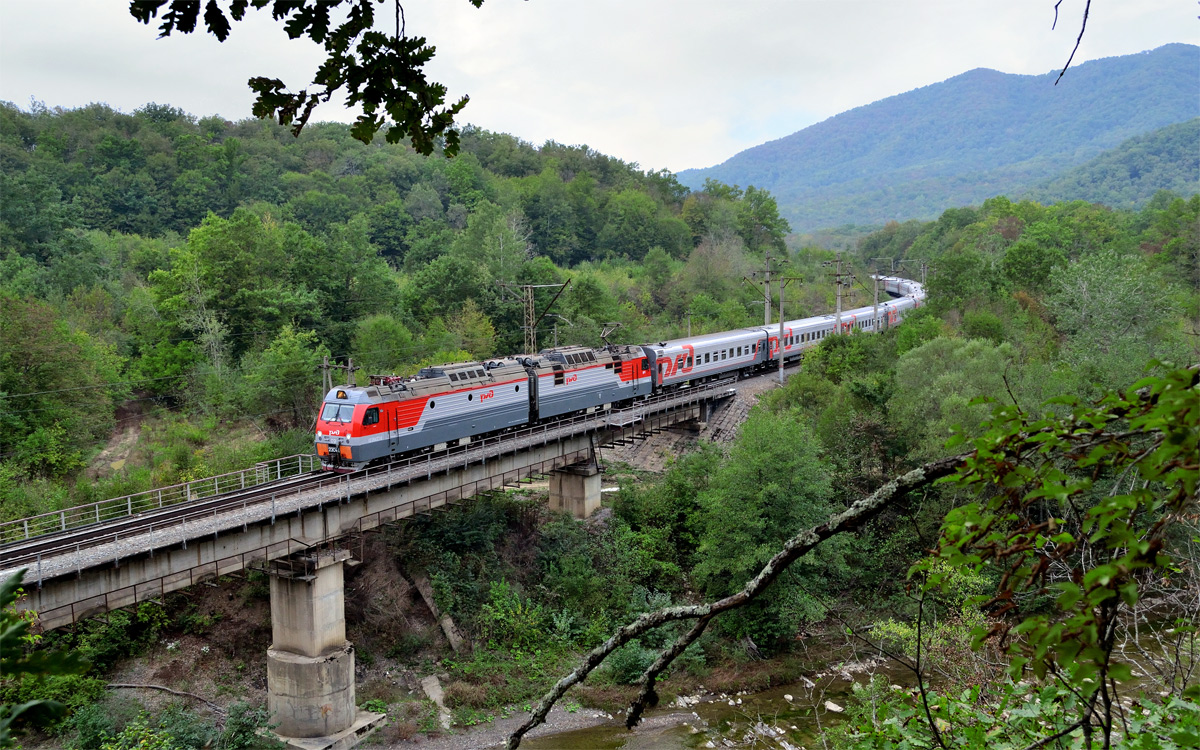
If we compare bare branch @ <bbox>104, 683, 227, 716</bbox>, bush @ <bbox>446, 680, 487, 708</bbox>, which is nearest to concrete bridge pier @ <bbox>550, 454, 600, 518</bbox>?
bush @ <bbox>446, 680, 487, 708</bbox>

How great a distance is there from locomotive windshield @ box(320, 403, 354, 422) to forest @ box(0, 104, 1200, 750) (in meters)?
6.92

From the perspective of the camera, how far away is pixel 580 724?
24875 millimetres

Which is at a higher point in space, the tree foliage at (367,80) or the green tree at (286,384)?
the tree foliage at (367,80)

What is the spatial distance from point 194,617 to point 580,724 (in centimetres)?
1333

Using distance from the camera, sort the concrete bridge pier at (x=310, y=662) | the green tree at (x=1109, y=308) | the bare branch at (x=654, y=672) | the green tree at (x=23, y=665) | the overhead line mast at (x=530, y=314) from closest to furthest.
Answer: the green tree at (x=23, y=665), the bare branch at (x=654, y=672), the concrete bridge pier at (x=310, y=662), the overhead line mast at (x=530, y=314), the green tree at (x=1109, y=308)

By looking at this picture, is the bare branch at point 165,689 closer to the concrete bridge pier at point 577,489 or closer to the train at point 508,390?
the train at point 508,390

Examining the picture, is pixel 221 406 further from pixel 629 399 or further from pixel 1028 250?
pixel 1028 250

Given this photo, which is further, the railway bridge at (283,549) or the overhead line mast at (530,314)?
the overhead line mast at (530,314)

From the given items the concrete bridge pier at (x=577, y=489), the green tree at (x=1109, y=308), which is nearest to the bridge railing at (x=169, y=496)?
the concrete bridge pier at (x=577, y=489)

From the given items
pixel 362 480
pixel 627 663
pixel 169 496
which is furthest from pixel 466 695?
pixel 169 496

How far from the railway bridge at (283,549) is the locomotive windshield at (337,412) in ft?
6.34

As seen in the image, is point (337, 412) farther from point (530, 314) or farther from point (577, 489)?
point (577, 489)

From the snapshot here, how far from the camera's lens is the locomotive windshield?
2567 cm

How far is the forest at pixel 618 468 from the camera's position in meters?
5.00
